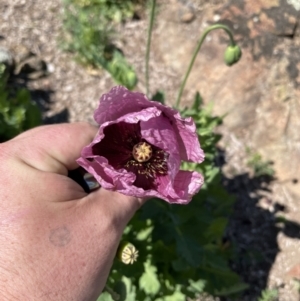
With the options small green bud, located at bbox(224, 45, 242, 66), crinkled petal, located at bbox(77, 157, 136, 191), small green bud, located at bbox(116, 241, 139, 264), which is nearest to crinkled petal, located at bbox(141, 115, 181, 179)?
crinkled petal, located at bbox(77, 157, 136, 191)

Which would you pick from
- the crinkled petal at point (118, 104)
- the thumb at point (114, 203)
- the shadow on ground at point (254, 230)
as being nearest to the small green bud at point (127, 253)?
the thumb at point (114, 203)

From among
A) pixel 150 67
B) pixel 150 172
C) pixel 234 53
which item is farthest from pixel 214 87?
pixel 150 172

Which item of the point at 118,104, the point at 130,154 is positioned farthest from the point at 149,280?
the point at 118,104

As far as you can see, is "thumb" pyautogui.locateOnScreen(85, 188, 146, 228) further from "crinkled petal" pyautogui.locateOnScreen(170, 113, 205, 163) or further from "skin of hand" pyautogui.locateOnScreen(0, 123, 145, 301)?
"crinkled petal" pyautogui.locateOnScreen(170, 113, 205, 163)

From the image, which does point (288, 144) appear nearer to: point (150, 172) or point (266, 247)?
point (266, 247)

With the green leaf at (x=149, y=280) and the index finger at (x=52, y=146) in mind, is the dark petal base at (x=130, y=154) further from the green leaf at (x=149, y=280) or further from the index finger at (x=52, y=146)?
the green leaf at (x=149, y=280)
